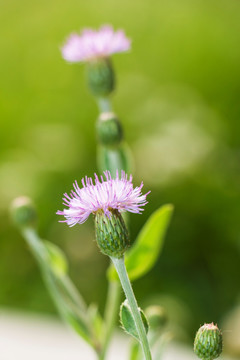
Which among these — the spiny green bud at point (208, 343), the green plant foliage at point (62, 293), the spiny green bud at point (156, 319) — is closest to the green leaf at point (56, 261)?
the green plant foliage at point (62, 293)

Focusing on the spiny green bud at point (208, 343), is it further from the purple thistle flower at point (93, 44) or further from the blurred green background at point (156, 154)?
the blurred green background at point (156, 154)

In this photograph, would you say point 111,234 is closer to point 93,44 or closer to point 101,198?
point 101,198

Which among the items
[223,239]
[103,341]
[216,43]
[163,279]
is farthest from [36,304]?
[216,43]

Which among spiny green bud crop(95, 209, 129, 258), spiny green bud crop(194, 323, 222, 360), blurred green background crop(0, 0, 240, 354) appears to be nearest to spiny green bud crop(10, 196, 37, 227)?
spiny green bud crop(95, 209, 129, 258)

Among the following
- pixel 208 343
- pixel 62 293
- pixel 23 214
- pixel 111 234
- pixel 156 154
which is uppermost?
pixel 156 154

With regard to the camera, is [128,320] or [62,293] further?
[62,293]

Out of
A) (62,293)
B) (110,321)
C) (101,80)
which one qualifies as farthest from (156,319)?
(101,80)

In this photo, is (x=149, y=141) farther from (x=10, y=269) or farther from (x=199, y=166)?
(x=10, y=269)
